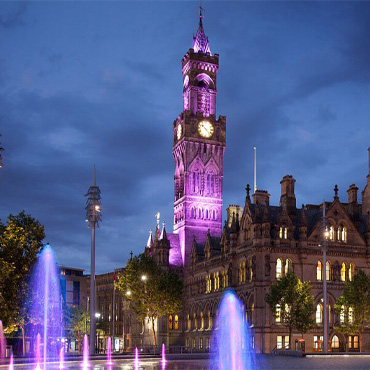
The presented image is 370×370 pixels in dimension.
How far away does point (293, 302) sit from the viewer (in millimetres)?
78688

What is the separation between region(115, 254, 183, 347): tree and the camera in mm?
97062

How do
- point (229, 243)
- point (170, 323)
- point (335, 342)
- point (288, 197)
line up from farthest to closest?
point (170, 323) → point (229, 243) → point (288, 197) → point (335, 342)

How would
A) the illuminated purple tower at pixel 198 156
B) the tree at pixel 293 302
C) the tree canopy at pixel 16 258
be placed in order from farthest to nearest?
the illuminated purple tower at pixel 198 156 < the tree at pixel 293 302 < the tree canopy at pixel 16 258

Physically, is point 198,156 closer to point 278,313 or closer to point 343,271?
point 343,271

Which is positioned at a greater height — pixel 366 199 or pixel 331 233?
pixel 366 199

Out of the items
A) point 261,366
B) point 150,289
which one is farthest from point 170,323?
point 261,366

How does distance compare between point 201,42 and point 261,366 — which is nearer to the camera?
point 261,366

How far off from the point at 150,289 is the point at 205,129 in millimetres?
46522

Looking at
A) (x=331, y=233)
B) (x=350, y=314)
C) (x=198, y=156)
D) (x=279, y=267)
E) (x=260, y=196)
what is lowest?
(x=350, y=314)

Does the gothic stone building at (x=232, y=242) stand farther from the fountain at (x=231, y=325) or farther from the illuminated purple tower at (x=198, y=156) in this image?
the fountain at (x=231, y=325)

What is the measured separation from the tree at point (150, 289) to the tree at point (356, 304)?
2593 cm

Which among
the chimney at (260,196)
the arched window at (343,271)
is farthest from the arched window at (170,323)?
the arched window at (343,271)

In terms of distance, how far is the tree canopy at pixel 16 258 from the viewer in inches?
2324

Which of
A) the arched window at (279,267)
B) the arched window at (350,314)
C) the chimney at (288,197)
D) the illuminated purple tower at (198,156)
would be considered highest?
the illuminated purple tower at (198,156)
